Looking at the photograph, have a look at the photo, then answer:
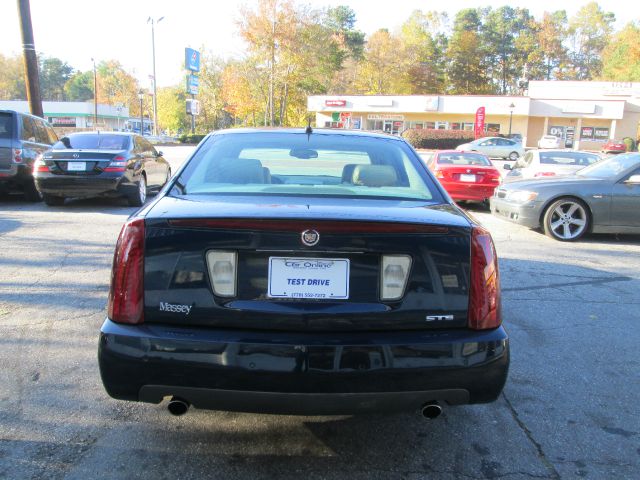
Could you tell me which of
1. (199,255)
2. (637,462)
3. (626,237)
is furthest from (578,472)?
(626,237)

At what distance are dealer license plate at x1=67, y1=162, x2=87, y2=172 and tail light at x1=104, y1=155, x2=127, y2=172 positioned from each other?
0.37m

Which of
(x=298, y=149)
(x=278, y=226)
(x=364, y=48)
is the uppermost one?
(x=364, y=48)

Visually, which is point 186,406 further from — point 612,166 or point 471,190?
point 471,190

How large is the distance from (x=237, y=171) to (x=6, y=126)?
350 inches

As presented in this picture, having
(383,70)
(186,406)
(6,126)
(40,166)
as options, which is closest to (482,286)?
(186,406)

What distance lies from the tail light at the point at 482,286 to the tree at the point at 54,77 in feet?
464

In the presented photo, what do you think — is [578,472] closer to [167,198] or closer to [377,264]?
[377,264]

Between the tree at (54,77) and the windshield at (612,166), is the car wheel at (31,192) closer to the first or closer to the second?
the windshield at (612,166)

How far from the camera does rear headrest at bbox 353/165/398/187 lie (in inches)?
127

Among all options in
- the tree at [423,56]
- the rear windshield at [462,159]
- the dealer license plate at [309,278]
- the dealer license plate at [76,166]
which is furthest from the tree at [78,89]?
the dealer license plate at [309,278]

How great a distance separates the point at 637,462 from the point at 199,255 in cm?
234

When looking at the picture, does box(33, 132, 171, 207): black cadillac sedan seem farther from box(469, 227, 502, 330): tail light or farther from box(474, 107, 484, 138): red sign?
box(474, 107, 484, 138): red sign

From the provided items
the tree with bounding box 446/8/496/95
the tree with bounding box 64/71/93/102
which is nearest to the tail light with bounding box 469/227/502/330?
the tree with bounding box 446/8/496/95

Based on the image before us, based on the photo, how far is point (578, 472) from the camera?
255 cm
